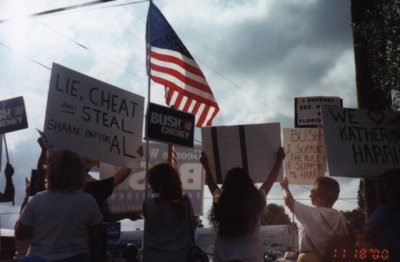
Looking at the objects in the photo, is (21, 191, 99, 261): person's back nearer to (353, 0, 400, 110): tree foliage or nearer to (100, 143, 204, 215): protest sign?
(353, 0, 400, 110): tree foliage

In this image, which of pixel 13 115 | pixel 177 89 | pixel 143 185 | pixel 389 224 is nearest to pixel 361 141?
pixel 389 224

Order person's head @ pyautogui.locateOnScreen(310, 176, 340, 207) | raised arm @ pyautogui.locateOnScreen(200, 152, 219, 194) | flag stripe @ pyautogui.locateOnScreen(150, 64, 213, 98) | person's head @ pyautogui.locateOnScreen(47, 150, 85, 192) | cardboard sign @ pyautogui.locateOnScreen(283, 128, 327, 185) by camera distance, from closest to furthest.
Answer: person's head @ pyautogui.locateOnScreen(47, 150, 85, 192), person's head @ pyautogui.locateOnScreen(310, 176, 340, 207), raised arm @ pyautogui.locateOnScreen(200, 152, 219, 194), cardboard sign @ pyautogui.locateOnScreen(283, 128, 327, 185), flag stripe @ pyautogui.locateOnScreen(150, 64, 213, 98)

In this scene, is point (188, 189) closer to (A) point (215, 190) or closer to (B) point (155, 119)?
(B) point (155, 119)

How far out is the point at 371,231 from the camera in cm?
514

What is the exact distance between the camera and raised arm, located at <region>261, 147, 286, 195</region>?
6055 mm

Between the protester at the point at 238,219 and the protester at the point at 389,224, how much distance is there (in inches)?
40.8

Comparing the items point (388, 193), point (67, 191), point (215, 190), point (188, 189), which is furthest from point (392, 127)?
point (188, 189)

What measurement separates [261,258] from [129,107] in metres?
3.26

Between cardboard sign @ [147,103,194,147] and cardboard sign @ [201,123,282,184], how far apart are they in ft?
1.78

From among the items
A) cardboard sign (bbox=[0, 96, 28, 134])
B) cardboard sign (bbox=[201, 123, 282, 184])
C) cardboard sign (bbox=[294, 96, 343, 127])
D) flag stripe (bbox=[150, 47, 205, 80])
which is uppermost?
flag stripe (bbox=[150, 47, 205, 80])

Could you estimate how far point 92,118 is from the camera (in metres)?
7.03

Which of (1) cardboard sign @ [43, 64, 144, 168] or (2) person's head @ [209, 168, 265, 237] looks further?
(1) cardboard sign @ [43, 64, 144, 168]

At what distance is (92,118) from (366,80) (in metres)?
3.91

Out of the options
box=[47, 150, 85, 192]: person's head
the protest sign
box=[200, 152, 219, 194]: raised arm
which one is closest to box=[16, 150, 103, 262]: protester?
box=[47, 150, 85, 192]: person's head
